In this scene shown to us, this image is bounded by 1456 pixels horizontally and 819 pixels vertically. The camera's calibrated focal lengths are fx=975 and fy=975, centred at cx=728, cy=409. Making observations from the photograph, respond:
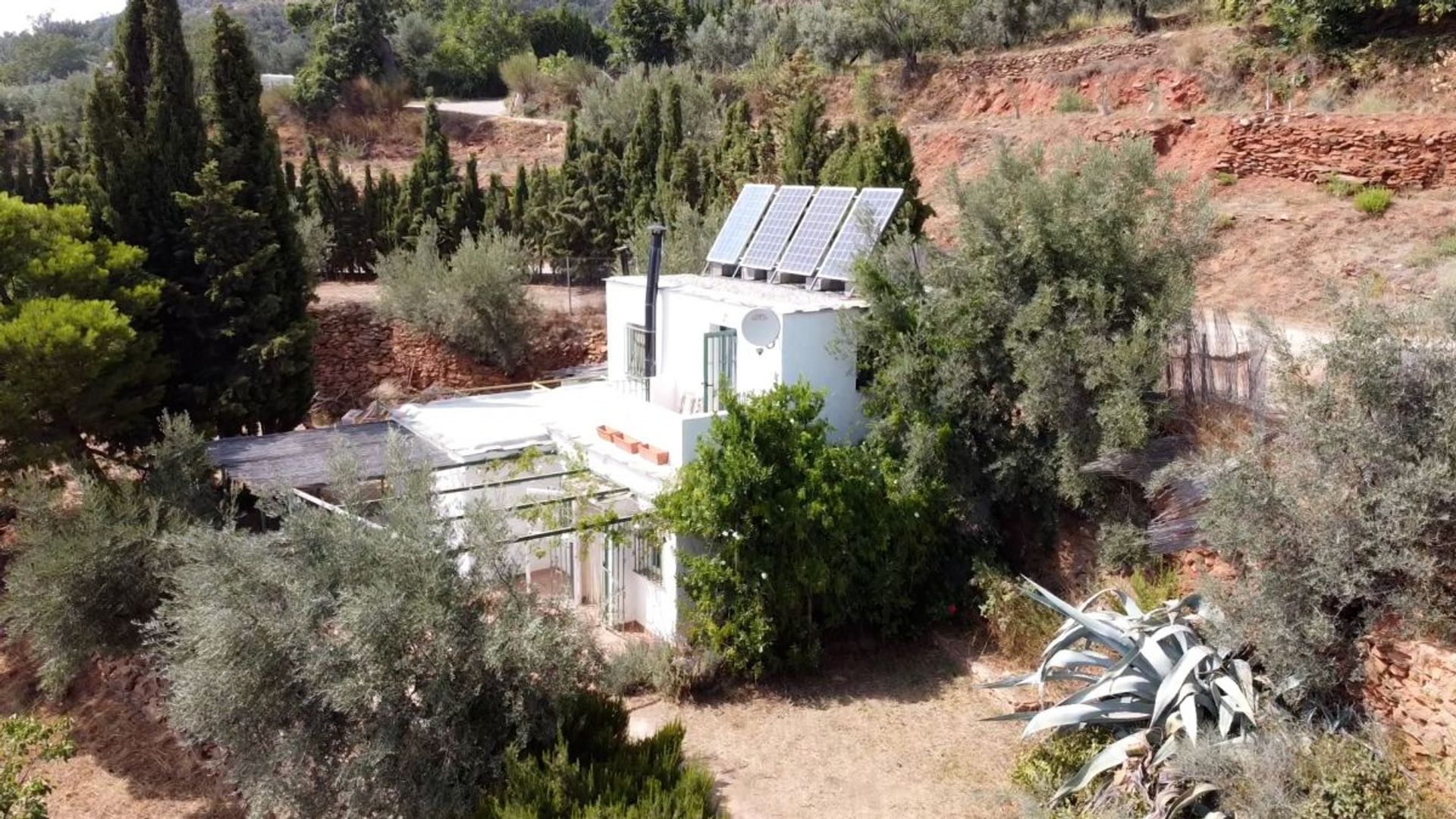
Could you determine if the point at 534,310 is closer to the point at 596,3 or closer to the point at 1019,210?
the point at 1019,210

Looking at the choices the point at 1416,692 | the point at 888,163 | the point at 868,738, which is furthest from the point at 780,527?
the point at 888,163

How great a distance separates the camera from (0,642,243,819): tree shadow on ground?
11.5m

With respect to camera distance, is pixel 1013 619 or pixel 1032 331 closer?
pixel 1032 331

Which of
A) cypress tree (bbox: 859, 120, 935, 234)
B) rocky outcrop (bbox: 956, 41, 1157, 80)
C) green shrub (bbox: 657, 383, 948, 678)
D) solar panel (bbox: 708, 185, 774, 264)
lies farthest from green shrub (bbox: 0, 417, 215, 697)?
rocky outcrop (bbox: 956, 41, 1157, 80)

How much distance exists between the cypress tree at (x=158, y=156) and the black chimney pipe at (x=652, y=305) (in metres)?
7.45

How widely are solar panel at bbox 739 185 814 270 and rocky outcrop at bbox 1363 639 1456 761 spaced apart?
9.97 metres

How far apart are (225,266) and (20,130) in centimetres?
2899

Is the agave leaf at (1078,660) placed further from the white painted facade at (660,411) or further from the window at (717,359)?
the window at (717,359)

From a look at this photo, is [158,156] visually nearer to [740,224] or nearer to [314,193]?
[740,224]

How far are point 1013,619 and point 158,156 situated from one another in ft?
49.6

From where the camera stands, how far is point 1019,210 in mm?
12023

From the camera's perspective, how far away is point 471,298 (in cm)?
2280

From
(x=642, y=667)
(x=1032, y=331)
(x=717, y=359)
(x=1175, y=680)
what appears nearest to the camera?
(x=1175, y=680)

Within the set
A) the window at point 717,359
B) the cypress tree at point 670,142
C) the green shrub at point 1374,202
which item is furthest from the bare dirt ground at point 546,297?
the green shrub at point 1374,202
